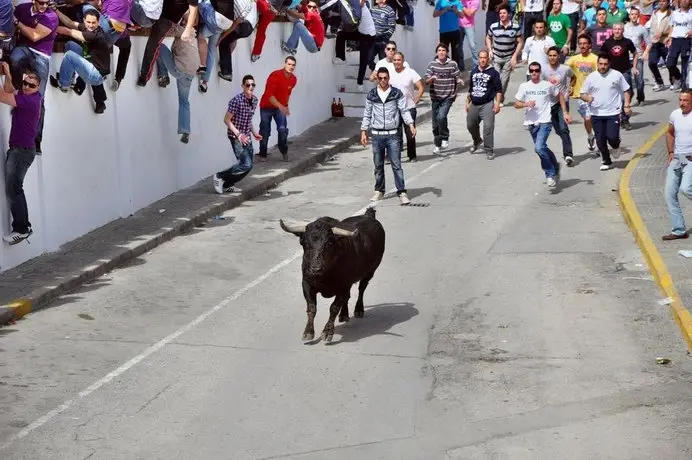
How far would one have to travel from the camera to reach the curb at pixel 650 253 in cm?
1358

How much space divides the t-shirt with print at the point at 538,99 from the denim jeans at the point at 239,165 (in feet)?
14.6

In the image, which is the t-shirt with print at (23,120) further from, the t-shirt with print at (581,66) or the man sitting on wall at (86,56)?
the t-shirt with print at (581,66)

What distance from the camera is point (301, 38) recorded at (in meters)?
26.3

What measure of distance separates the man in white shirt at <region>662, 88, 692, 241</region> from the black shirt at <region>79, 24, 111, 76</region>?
24.5 feet

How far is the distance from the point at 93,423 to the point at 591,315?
18.9 feet

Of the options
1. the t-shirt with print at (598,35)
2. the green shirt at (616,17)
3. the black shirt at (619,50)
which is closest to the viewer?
the black shirt at (619,50)

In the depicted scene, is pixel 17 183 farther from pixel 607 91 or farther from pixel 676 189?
pixel 607 91

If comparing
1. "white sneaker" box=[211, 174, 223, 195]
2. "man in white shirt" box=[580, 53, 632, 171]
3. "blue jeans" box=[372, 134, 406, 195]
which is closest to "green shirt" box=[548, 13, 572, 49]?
"man in white shirt" box=[580, 53, 632, 171]

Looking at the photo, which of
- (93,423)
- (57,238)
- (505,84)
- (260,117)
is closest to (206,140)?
(260,117)

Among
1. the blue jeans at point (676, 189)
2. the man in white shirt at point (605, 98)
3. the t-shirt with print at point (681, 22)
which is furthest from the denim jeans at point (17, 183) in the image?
the t-shirt with print at point (681, 22)

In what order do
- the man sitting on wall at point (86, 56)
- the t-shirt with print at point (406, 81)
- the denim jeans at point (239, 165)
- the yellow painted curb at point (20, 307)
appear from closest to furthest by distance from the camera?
the yellow painted curb at point (20, 307), the man sitting on wall at point (86, 56), the denim jeans at point (239, 165), the t-shirt with print at point (406, 81)

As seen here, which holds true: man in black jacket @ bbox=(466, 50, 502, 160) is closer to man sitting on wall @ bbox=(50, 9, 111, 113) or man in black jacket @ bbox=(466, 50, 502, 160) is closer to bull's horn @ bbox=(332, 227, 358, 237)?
man sitting on wall @ bbox=(50, 9, 111, 113)

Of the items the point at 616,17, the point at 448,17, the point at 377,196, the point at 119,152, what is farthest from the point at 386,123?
the point at 448,17

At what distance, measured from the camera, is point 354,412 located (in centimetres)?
1115
